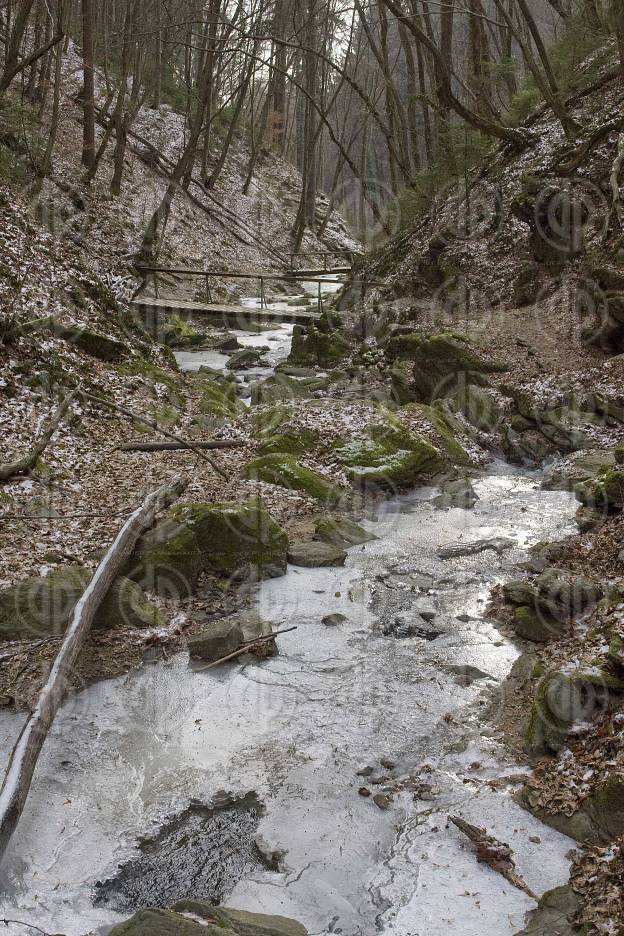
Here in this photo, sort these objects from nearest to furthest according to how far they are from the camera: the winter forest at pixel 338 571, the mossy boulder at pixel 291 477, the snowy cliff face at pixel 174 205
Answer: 1. the winter forest at pixel 338 571
2. the mossy boulder at pixel 291 477
3. the snowy cliff face at pixel 174 205

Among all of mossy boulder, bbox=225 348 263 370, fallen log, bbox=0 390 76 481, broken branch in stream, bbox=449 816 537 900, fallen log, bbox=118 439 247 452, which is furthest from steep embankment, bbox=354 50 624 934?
fallen log, bbox=0 390 76 481

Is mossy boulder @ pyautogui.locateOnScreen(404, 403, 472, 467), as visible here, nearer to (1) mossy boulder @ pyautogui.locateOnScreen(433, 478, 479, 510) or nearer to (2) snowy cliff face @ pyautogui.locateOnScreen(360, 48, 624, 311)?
(1) mossy boulder @ pyautogui.locateOnScreen(433, 478, 479, 510)

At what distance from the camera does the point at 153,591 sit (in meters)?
7.29

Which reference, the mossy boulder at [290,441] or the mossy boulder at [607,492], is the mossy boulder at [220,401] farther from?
the mossy boulder at [607,492]

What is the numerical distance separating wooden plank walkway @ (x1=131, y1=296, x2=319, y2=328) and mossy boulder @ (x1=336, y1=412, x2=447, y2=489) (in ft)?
28.3

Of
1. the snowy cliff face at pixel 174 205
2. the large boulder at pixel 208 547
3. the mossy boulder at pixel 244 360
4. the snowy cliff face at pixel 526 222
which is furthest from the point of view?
the snowy cliff face at pixel 174 205

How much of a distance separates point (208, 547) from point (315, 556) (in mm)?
1255

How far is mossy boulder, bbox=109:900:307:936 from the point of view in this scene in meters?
3.43

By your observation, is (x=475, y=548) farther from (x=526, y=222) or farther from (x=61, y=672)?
(x=526, y=222)

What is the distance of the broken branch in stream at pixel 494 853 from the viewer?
410 centimetres

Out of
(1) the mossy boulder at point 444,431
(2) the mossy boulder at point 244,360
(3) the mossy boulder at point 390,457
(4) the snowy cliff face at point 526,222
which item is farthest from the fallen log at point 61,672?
(4) the snowy cliff face at point 526,222

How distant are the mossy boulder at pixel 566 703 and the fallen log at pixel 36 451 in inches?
250

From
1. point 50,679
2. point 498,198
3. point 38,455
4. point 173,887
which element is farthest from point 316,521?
point 498,198

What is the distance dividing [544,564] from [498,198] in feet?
42.9
